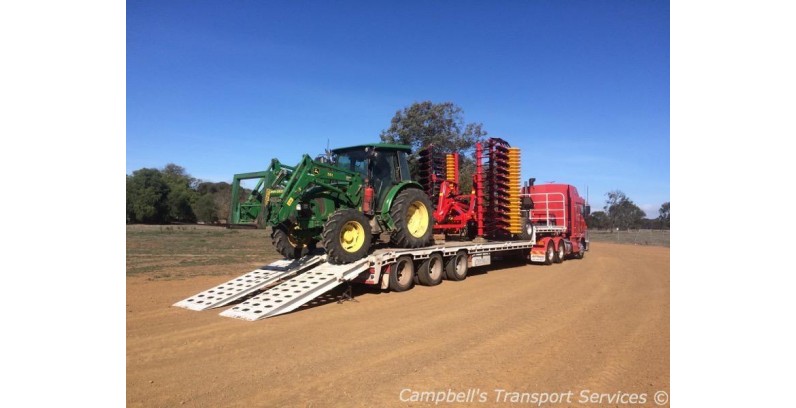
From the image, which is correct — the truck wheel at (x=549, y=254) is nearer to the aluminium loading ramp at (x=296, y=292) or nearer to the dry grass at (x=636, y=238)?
the aluminium loading ramp at (x=296, y=292)

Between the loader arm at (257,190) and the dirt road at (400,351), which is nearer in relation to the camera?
the dirt road at (400,351)

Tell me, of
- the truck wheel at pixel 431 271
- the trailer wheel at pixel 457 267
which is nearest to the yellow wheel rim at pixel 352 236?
the truck wheel at pixel 431 271

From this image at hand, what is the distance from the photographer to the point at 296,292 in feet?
26.1

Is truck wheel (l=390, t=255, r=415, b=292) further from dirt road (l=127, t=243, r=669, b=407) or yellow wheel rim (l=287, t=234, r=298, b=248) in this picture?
yellow wheel rim (l=287, t=234, r=298, b=248)

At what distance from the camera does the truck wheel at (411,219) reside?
33.7ft

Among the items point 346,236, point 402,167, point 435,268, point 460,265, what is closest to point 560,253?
point 460,265

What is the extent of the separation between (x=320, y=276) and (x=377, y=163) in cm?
325

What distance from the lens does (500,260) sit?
55.2 feet

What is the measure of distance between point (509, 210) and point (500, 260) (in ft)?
10.3

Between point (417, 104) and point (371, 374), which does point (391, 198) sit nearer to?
point (371, 374)

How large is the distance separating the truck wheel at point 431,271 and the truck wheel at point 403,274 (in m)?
0.41

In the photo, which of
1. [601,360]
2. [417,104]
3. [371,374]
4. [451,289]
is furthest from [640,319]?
[417,104]

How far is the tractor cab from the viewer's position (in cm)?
1057
